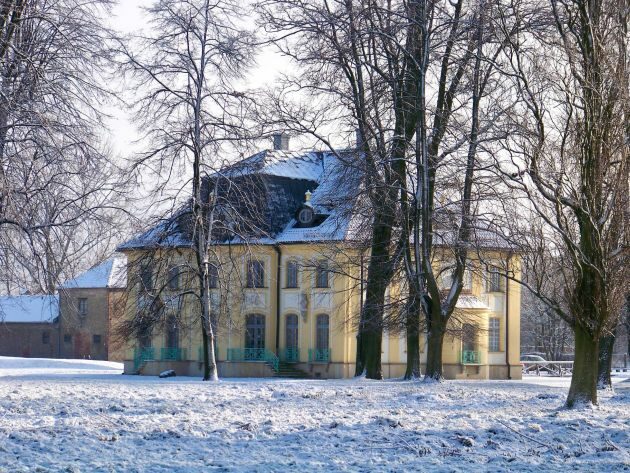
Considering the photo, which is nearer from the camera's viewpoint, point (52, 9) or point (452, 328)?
point (52, 9)

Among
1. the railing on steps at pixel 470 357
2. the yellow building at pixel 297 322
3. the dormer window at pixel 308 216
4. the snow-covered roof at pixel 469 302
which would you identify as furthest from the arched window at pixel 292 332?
the railing on steps at pixel 470 357

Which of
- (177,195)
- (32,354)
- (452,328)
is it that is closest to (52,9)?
(177,195)

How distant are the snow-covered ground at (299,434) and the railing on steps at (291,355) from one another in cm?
2830

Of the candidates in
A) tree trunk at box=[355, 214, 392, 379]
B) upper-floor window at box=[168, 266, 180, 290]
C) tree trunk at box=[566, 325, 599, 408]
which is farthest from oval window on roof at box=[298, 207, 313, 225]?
tree trunk at box=[566, 325, 599, 408]

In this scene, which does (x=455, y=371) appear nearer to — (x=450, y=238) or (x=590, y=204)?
(x=450, y=238)

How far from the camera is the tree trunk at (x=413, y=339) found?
86.8 ft

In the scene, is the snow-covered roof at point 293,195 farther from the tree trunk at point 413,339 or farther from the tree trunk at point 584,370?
the tree trunk at point 584,370

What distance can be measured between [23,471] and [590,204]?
990cm

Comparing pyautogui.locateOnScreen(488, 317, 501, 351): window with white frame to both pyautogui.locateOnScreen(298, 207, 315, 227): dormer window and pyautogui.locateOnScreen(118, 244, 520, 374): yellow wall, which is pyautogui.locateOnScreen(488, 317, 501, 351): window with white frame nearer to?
pyautogui.locateOnScreen(118, 244, 520, 374): yellow wall

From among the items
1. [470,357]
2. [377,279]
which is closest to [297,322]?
[470,357]

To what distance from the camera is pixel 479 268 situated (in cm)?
2516

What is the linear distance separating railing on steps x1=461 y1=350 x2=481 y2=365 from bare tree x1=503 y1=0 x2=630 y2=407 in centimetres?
2974

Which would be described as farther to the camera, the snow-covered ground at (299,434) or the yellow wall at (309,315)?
the yellow wall at (309,315)

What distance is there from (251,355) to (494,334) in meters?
11.3
